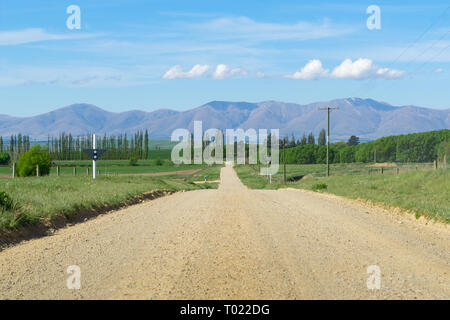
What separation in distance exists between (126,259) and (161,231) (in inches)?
141

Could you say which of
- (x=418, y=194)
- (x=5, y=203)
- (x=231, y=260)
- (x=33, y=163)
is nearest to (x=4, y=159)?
(x=33, y=163)

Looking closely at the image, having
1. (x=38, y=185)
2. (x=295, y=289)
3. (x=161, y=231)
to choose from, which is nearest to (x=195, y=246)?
(x=161, y=231)

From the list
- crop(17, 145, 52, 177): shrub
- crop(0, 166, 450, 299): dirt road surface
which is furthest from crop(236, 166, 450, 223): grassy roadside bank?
crop(17, 145, 52, 177): shrub

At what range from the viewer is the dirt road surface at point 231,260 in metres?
6.58

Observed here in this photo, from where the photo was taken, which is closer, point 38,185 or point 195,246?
point 195,246

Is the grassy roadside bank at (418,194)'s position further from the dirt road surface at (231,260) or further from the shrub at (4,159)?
the shrub at (4,159)

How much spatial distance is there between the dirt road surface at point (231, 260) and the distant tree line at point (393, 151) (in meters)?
112

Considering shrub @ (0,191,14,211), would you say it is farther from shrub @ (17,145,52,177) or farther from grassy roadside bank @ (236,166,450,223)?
shrub @ (17,145,52,177)

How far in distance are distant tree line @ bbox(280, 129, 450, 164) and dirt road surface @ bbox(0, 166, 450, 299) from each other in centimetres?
11206

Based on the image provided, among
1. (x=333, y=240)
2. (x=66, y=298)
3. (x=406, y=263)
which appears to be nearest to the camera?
(x=66, y=298)

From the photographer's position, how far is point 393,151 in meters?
143
